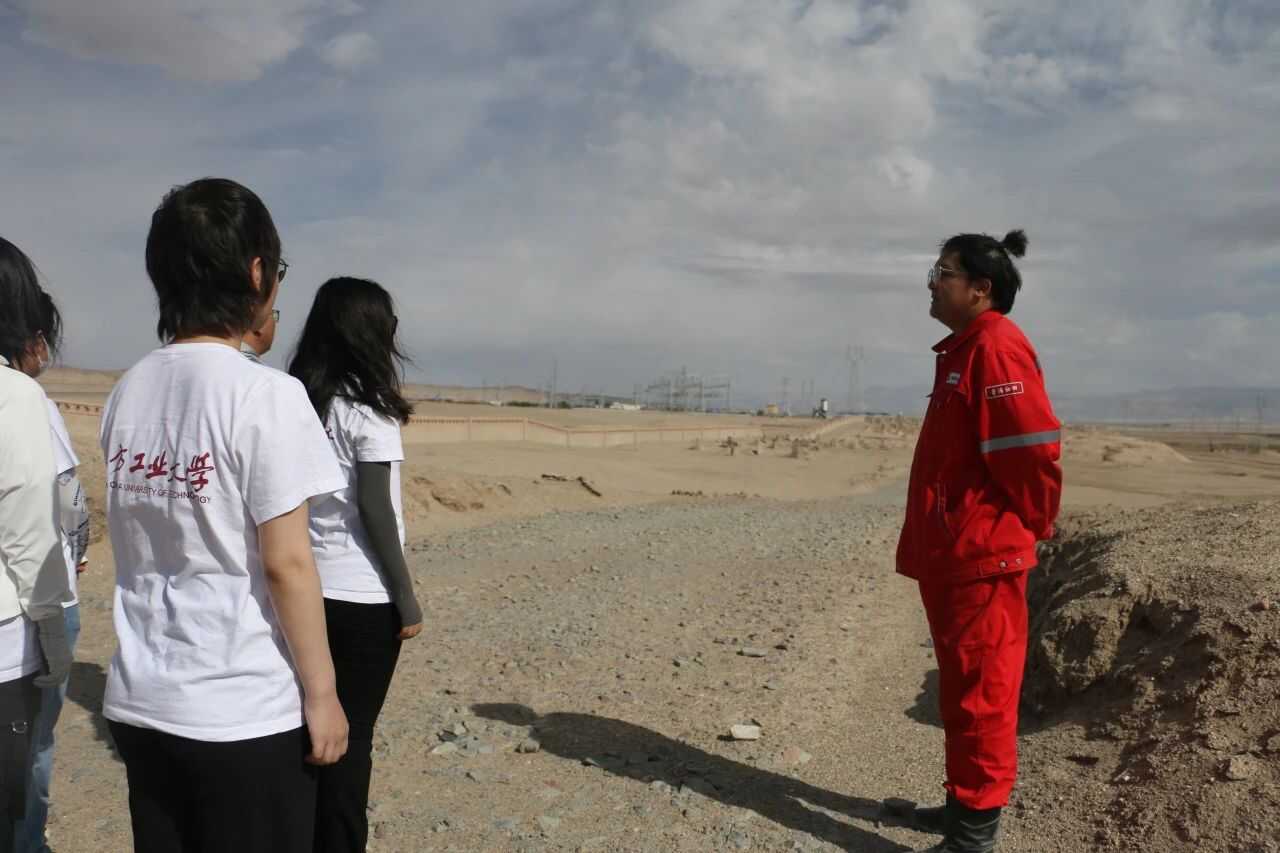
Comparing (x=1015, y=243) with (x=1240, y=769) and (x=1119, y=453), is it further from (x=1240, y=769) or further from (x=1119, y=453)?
(x=1119, y=453)

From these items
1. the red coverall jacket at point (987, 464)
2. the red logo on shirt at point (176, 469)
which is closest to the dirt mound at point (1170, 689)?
the red coverall jacket at point (987, 464)

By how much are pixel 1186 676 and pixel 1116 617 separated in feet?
2.05

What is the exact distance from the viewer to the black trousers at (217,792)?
182 centimetres

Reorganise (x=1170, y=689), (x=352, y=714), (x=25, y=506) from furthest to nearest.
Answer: (x=1170, y=689) → (x=352, y=714) → (x=25, y=506)

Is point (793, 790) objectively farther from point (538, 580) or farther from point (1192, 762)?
point (538, 580)

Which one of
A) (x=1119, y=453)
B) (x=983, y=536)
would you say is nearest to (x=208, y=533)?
(x=983, y=536)

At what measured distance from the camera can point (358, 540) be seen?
111 inches

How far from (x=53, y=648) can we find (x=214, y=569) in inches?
36.7

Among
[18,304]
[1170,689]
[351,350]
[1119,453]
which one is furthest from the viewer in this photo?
[1119,453]

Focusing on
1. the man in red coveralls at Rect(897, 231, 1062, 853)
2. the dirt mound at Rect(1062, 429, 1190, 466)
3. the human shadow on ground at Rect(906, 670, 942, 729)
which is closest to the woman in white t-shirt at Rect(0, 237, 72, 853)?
the man in red coveralls at Rect(897, 231, 1062, 853)

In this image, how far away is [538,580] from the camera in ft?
28.4

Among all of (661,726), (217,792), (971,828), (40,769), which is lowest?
(661,726)

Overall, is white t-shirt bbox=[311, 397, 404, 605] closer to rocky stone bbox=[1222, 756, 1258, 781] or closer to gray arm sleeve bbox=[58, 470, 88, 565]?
gray arm sleeve bbox=[58, 470, 88, 565]

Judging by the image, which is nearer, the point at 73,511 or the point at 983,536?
the point at 73,511
